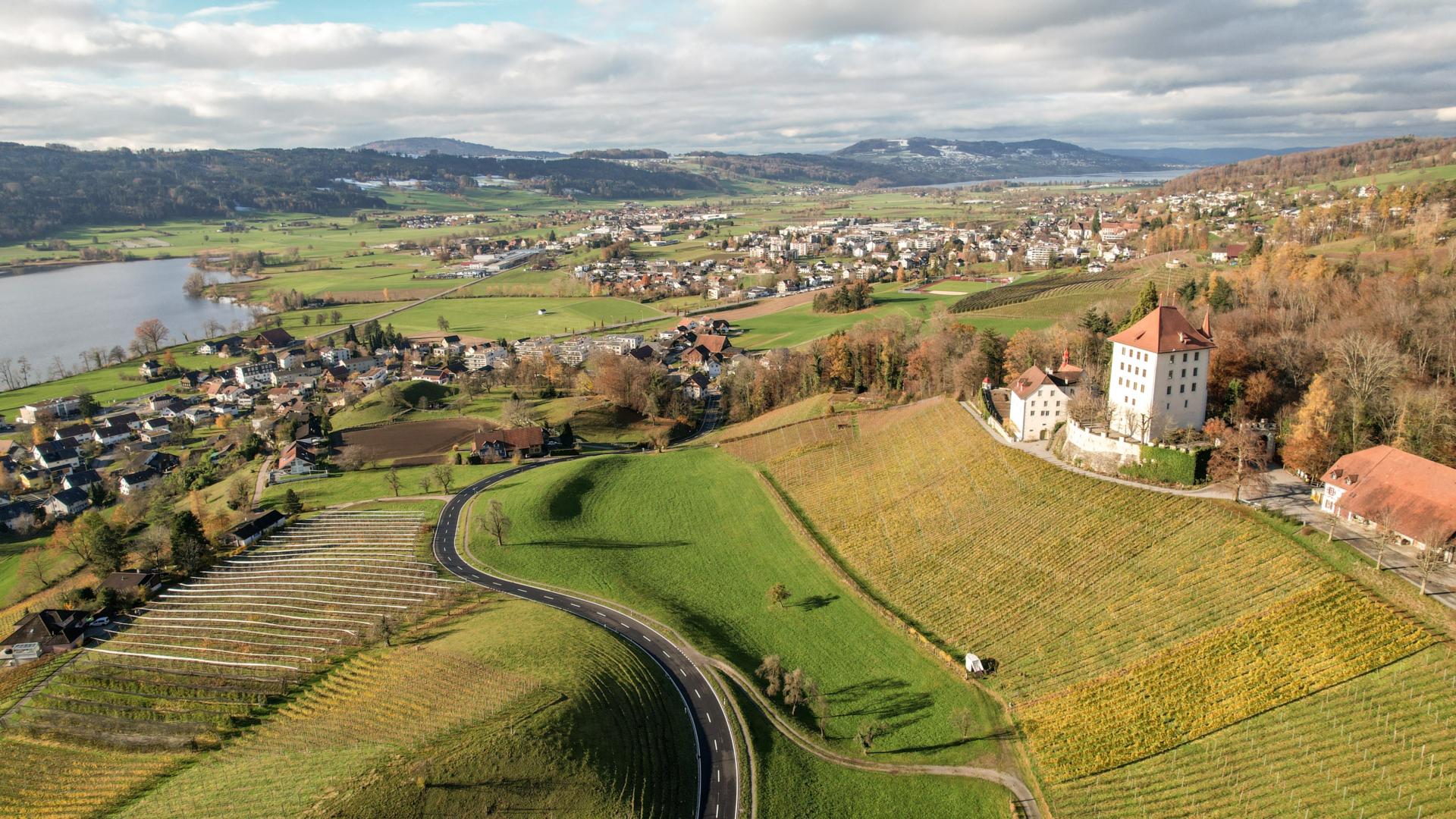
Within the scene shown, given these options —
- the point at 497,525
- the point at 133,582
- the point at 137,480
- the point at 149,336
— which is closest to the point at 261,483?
the point at 137,480

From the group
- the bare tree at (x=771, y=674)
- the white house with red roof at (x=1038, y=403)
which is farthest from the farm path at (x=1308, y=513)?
the bare tree at (x=771, y=674)

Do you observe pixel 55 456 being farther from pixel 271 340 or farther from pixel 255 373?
pixel 271 340

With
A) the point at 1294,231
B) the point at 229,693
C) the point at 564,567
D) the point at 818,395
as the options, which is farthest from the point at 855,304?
the point at 229,693

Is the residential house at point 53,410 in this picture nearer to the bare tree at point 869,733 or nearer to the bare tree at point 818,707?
the bare tree at point 818,707

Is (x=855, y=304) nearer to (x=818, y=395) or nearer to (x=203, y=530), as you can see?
(x=818, y=395)

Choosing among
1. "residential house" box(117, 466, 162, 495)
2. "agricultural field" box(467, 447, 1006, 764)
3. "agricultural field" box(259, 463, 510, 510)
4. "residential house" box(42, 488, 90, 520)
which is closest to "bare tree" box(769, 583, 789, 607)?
"agricultural field" box(467, 447, 1006, 764)

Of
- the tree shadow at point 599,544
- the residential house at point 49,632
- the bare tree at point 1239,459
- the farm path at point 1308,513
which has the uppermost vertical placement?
the bare tree at point 1239,459
